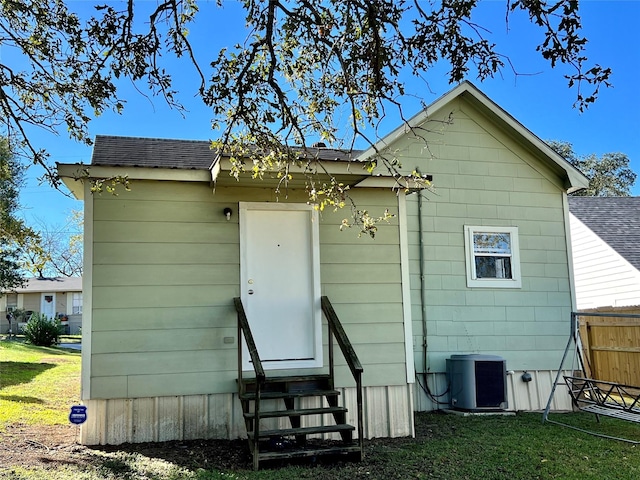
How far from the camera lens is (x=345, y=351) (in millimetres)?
5457

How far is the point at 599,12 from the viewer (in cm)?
711

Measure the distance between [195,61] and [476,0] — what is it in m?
2.49

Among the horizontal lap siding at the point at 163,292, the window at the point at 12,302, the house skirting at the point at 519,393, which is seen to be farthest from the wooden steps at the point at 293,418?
the window at the point at 12,302

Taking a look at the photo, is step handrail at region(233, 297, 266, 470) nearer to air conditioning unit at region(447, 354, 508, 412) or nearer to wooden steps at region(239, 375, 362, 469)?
wooden steps at region(239, 375, 362, 469)

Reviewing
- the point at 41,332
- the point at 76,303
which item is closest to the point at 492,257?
the point at 41,332

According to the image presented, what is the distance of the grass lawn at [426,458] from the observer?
15.2ft

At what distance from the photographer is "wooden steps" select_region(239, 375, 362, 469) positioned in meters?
4.96

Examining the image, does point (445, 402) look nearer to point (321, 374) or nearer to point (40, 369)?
point (321, 374)

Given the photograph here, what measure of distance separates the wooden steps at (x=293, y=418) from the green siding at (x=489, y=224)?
2.74 metres

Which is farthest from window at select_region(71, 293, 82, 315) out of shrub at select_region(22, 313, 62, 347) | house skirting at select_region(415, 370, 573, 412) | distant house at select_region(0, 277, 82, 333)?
house skirting at select_region(415, 370, 573, 412)

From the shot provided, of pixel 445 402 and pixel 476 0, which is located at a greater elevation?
pixel 476 0

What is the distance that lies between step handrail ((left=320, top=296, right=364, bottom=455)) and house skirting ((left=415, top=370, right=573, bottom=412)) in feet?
8.94

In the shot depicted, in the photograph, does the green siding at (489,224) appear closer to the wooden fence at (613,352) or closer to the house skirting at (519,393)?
the house skirting at (519,393)

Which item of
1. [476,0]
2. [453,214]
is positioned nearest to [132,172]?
[476,0]
